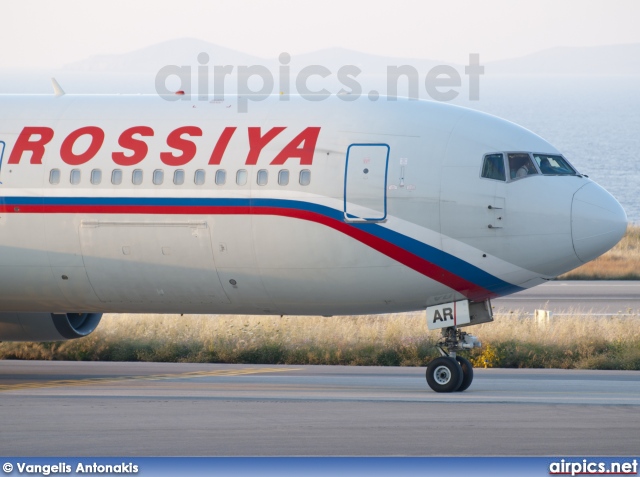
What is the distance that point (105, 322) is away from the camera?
31.4 meters

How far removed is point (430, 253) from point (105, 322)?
44.0ft

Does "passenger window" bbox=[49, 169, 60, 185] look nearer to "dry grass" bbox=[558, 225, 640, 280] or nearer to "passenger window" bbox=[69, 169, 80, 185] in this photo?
"passenger window" bbox=[69, 169, 80, 185]

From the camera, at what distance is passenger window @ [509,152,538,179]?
802 inches

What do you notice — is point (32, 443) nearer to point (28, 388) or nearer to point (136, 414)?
point (136, 414)

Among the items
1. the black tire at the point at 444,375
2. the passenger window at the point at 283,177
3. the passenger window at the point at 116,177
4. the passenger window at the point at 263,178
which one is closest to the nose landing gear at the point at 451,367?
the black tire at the point at 444,375

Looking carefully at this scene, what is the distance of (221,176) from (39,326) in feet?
17.7

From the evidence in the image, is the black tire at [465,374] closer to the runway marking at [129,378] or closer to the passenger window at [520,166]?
the passenger window at [520,166]

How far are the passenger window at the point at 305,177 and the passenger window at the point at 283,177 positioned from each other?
0.84ft

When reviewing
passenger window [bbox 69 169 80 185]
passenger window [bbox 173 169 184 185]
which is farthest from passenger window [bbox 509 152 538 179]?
passenger window [bbox 69 169 80 185]

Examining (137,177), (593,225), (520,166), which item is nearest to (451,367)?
(593,225)

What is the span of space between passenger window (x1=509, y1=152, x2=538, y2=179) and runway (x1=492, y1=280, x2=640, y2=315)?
16295 millimetres

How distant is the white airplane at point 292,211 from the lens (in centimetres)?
2023

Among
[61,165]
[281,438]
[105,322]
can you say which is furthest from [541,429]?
[105,322]

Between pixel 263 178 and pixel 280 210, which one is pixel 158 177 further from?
pixel 280 210
